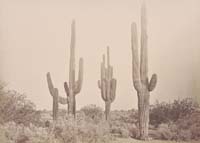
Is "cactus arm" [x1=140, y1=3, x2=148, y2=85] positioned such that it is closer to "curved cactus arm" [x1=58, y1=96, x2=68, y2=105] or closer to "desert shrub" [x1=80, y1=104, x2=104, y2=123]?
"desert shrub" [x1=80, y1=104, x2=104, y2=123]

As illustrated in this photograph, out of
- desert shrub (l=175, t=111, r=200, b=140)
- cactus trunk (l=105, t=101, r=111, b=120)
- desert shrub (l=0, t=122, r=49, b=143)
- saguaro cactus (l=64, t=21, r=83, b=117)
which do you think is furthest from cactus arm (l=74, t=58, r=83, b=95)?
desert shrub (l=175, t=111, r=200, b=140)

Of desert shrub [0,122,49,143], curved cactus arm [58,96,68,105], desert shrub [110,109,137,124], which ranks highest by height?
curved cactus arm [58,96,68,105]

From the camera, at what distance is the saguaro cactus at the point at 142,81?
11.4ft

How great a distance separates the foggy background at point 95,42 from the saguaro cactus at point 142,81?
0.13 ft

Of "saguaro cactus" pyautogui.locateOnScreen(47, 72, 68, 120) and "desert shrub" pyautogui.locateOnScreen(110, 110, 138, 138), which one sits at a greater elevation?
"saguaro cactus" pyautogui.locateOnScreen(47, 72, 68, 120)

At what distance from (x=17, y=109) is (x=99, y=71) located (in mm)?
611

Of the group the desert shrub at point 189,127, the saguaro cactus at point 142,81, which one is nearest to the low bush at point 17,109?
the saguaro cactus at point 142,81

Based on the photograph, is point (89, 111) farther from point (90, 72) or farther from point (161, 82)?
point (161, 82)

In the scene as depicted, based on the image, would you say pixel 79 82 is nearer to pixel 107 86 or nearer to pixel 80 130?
pixel 107 86

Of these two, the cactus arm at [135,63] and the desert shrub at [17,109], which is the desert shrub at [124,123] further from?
the desert shrub at [17,109]

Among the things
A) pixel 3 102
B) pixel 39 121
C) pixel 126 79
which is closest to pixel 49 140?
pixel 39 121

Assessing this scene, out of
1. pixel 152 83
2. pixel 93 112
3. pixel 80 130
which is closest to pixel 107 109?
pixel 93 112

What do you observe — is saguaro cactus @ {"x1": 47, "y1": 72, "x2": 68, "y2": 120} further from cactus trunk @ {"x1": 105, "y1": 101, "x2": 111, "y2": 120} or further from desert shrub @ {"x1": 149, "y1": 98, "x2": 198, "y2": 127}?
desert shrub @ {"x1": 149, "y1": 98, "x2": 198, "y2": 127}

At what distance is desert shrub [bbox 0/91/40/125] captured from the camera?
347cm
